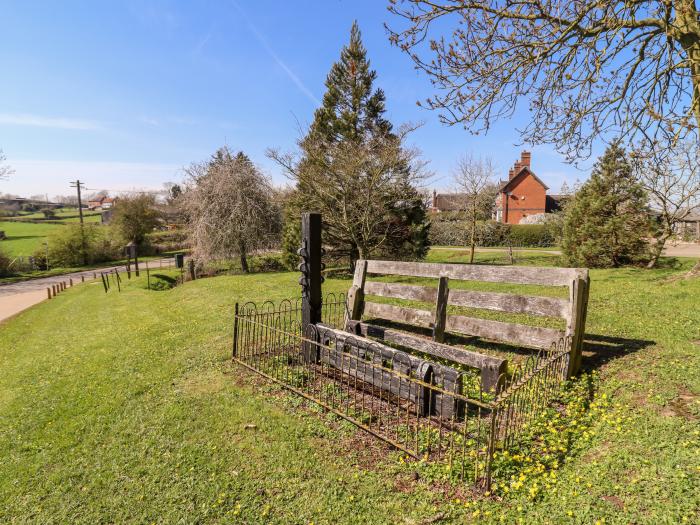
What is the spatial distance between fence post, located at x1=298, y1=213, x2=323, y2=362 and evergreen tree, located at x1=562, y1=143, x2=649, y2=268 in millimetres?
13583

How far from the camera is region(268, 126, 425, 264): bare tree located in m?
15.4

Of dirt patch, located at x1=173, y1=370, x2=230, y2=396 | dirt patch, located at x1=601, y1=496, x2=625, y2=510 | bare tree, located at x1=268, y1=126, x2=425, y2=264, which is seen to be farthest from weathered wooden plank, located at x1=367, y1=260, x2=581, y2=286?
bare tree, located at x1=268, y1=126, x2=425, y2=264

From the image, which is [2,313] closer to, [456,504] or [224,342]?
[224,342]

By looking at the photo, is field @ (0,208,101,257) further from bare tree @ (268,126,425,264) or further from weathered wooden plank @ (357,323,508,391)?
weathered wooden plank @ (357,323,508,391)

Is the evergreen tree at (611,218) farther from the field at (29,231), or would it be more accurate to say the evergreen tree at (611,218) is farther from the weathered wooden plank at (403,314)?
the field at (29,231)

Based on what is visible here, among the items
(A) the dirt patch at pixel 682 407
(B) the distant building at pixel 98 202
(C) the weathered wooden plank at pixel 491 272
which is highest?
(B) the distant building at pixel 98 202

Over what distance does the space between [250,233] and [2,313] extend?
11.8 meters

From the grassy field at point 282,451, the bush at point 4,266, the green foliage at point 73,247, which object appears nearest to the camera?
the grassy field at point 282,451

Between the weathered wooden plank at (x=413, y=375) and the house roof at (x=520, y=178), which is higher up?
the house roof at (x=520, y=178)

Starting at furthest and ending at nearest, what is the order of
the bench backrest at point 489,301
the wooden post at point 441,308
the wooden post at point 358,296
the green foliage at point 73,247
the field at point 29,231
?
the field at point 29,231
the green foliage at point 73,247
the wooden post at point 358,296
the wooden post at point 441,308
the bench backrest at point 489,301

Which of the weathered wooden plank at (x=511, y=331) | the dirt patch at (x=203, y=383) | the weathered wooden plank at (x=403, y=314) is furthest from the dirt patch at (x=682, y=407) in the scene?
the dirt patch at (x=203, y=383)

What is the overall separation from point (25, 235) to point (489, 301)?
60735 mm

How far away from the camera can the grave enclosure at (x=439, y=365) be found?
3.96 metres

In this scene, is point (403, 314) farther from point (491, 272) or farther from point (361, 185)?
point (361, 185)
